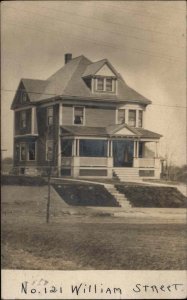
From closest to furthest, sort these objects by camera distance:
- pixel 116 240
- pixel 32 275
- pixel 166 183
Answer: pixel 32 275 → pixel 116 240 → pixel 166 183

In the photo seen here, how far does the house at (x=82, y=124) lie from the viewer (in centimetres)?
410

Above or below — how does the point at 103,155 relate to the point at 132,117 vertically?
below

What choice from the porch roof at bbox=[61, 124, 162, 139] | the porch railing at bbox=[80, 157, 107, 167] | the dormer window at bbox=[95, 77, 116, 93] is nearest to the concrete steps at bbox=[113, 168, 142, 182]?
the porch railing at bbox=[80, 157, 107, 167]

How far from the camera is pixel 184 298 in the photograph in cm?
407

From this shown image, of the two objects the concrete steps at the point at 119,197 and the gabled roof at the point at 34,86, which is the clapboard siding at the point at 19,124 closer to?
the gabled roof at the point at 34,86

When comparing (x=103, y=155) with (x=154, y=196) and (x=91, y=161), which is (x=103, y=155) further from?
(x=154, y=196)

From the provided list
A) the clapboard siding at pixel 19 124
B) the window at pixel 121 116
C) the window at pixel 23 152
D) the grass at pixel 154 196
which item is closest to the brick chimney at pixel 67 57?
the clapboard siding at pixel 19 124

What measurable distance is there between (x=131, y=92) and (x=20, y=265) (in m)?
1.49

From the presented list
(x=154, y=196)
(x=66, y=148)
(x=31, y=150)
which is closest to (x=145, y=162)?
(x=154, y=196)

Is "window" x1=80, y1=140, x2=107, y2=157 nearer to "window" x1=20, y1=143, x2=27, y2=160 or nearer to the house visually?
the house

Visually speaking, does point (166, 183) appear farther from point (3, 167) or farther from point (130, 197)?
point (3, 167)

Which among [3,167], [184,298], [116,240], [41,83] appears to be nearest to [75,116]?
[41,83]

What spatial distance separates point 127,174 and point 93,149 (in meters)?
0.33

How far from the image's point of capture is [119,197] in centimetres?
430
